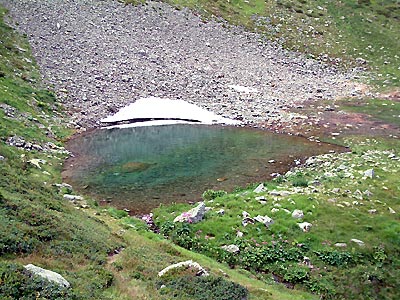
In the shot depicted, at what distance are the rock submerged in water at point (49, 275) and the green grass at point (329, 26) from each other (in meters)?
53.3

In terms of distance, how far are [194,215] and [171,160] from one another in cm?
1147

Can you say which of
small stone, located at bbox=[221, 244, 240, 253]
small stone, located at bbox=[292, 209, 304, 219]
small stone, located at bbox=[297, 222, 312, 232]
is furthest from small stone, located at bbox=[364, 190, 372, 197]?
small stone, located at bbox=[221, 244, 240, 253]

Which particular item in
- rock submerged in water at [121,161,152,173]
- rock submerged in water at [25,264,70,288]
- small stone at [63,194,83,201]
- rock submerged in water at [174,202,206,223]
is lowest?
rock submerged in water at [121,161,152,173]

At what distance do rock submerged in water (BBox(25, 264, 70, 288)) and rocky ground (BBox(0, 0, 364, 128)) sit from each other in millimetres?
28011

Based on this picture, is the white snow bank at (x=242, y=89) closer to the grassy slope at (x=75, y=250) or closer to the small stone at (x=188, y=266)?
the grassy slope at (x=75, y=250)

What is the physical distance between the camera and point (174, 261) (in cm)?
1677

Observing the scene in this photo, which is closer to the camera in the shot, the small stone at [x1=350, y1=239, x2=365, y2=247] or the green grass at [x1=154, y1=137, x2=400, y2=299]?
the green grass at [x1=154, y1=137, x2=400, y2=299]

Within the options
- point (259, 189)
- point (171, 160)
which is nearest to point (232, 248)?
point (259, 189)

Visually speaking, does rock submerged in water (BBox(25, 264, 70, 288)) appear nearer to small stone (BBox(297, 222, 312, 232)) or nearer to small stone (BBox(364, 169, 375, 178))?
small stone (BBox(297, 222, 312, 232))

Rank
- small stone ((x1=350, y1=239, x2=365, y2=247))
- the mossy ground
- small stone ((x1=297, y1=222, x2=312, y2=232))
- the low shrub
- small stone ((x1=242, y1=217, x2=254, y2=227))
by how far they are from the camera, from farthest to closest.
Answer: small stone ((x1=242, y1=217, x2=254, y2=227)), small stone ((x1=297, y1=222, x2=312, y2=232)), small stone ((x1=350, y1=239, x2=365, y2=247)), the mossy ground, the low shrub

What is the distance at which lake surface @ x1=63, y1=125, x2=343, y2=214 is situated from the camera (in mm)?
26969

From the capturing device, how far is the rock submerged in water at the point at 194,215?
21.5 meters

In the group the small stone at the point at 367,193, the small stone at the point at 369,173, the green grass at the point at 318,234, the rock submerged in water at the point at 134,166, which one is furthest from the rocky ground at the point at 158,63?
the small stone at the point at 367,193

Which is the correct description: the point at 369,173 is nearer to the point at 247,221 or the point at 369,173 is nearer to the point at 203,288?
the point at 247,221
